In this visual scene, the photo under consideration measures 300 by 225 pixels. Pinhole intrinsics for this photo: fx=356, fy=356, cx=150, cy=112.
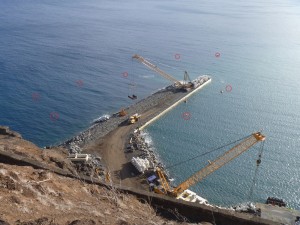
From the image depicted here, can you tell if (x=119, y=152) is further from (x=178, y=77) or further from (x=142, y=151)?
(x=178, y=77)

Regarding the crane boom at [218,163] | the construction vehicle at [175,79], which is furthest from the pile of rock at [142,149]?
the construction vehicle at [175,79]

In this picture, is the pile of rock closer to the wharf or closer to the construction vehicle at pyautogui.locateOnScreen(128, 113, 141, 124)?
the construction vehicle at pyautogui.locateOnScreen(128, 113, 141, 124)

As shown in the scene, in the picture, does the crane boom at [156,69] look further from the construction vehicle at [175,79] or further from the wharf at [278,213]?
the wharf at [278,213]

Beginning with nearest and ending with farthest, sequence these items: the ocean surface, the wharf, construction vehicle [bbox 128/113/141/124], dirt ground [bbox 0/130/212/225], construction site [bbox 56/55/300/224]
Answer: dirt ground [bbox 0/130/212/225], the wharf, construction site [bbox 56/55/300/224], the ocean surface, construction vehicle [bbox 128/113/141/124]

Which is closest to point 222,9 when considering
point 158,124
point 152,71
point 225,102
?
point 152,71

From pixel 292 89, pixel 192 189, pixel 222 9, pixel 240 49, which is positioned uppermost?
pixel 222 9

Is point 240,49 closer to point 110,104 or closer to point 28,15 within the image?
point 110,104

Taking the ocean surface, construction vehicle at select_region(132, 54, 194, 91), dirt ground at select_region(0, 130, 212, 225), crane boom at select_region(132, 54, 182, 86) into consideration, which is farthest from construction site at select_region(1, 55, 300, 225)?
crane boom at select_region(132, 54, 182, 86)
